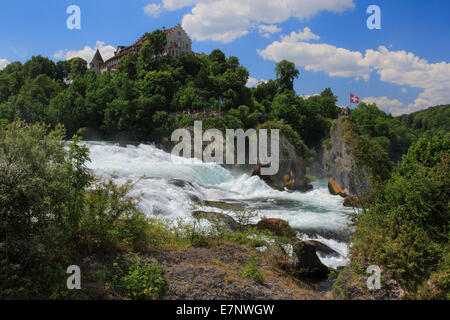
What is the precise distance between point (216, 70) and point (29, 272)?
49.1 m

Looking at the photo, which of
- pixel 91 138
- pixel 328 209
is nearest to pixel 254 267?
pixel 328 209

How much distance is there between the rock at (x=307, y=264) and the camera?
32.1ft

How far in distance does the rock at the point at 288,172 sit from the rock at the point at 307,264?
13889 millimetres

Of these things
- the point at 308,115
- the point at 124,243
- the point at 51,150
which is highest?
the point at 308,115

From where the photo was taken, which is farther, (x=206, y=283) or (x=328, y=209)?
(x=328, y=209)

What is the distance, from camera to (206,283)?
6.91 meters

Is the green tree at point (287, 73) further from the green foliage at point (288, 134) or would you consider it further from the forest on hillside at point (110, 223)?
the forest on hillside at point (110, 223)

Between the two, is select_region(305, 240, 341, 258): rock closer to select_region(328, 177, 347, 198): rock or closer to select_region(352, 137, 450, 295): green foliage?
select_region(352, 137, 450, 295): green foliage

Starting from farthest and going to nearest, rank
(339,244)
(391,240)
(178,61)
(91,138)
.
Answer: (178,61) < (91,138) < (339,244) < (391,240)

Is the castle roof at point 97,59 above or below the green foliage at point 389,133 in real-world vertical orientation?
above

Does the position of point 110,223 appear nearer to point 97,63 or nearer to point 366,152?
point 366,152

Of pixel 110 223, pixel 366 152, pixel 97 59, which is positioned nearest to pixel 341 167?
pixel 366 152

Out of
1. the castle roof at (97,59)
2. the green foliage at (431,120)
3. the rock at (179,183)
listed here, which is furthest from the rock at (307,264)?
the green foliage at (431,120)

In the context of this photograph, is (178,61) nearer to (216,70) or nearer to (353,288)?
(216,70)
